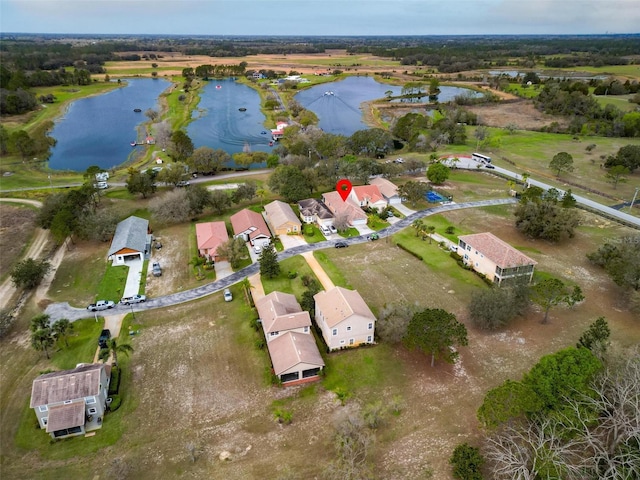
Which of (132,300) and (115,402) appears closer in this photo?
(115,402)

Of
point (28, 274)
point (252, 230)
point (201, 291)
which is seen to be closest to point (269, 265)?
point (201, 291)

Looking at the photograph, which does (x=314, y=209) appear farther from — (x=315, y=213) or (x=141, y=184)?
(x=141, y=184)

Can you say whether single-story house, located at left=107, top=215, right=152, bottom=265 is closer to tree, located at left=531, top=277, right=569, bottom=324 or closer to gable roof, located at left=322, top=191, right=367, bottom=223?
gable roof, located at left=322, top=191, right=367, bottom=223

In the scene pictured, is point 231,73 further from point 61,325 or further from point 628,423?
point 628,423

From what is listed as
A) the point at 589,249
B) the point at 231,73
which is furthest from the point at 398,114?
the point at 231,73

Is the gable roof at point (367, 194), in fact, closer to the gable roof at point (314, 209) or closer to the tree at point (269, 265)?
the gable roof at point (314, 209)

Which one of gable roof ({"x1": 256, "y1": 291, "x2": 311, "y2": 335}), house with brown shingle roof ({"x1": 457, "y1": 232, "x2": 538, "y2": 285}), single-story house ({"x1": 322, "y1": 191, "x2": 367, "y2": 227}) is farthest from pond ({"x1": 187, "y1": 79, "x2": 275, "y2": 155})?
gable roof ({"x1": 256, "y1": 291, "x2": 311, "y2": 335})
